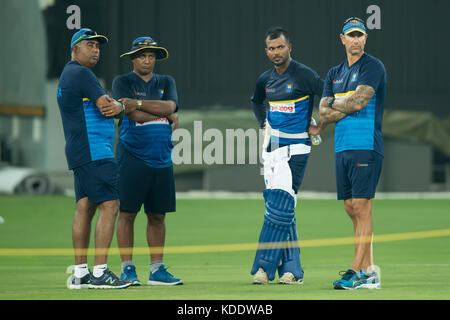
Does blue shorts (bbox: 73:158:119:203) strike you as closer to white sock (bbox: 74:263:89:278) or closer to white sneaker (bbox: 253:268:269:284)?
white sock (bbox: 74:263:89:278)

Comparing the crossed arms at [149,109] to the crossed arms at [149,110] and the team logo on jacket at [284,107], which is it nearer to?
the crossed arms at [149,110]

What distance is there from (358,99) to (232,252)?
473cm

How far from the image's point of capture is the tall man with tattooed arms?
776 cm

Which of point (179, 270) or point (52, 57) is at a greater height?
point (52, 57)

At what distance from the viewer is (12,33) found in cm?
2686

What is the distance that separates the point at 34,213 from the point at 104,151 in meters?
11.4

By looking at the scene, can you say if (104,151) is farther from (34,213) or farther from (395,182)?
(395,182)

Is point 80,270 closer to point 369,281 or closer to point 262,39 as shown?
point 369,281

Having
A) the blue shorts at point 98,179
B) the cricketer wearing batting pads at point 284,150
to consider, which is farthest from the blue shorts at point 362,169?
the blue shorts at point 98,179

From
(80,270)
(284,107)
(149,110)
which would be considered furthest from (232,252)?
(80,270)

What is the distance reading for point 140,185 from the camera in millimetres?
8461

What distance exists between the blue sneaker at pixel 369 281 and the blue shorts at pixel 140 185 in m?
2.05

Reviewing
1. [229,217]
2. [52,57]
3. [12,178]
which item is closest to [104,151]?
[229,217]

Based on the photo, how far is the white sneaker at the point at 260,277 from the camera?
824cm
